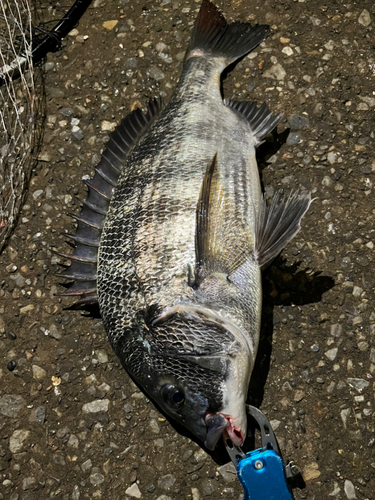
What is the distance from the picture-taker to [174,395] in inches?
106

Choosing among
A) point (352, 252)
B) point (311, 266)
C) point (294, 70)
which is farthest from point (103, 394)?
point (294, 70)

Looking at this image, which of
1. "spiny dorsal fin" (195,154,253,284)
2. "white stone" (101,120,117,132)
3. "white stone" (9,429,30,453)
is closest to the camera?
"spiny dorsal fin" (195,154,253,284)

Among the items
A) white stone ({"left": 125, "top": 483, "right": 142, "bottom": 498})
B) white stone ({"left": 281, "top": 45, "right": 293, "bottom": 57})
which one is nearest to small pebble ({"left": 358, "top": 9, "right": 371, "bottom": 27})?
white stone ({"left": 281, "top": 45, "right": 293, "bottom": 57})

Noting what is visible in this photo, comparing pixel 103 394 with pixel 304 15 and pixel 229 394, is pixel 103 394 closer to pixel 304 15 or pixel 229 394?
pixel 229 394

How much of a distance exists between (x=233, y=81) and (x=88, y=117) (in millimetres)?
1391

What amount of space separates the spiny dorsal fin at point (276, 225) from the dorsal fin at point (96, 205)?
114cm

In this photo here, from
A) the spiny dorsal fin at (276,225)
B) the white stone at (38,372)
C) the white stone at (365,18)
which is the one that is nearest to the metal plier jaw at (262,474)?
the spiny dorsal fin at (276,225)

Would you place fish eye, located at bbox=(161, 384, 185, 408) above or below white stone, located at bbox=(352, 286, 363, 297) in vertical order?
below

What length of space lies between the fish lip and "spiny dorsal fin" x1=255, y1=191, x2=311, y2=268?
1.04 meters

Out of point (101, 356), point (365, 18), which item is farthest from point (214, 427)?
point (365, 18)

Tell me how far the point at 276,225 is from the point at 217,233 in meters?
0.40

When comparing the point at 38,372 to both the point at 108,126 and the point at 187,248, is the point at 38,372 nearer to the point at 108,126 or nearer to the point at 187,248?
the point at 187,248

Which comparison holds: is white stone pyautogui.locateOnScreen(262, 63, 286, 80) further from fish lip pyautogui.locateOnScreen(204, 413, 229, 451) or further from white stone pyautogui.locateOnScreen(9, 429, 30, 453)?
white stone pyautogui.locateOnScreen(9, 429, 30, 453)

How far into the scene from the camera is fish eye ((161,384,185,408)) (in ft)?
8.77
